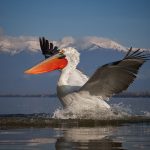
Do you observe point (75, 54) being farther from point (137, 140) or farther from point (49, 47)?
point (137, 140)

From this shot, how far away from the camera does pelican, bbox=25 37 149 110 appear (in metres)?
14.6

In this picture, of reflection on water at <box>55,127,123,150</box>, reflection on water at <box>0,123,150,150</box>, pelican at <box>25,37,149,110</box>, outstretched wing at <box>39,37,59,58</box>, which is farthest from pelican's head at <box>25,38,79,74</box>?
reflection on water at <box>55,127,123,150</box>

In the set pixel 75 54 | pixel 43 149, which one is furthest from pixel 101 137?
pixel 75 54

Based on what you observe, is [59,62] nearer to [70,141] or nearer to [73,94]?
[73,94]

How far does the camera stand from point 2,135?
33.7 ft

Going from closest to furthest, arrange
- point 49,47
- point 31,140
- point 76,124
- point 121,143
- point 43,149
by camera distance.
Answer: point 43,149
point 121,143
point 31,140
point 76,124
point 49,47

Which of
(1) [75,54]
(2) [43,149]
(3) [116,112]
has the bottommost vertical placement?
(2) [43,149]

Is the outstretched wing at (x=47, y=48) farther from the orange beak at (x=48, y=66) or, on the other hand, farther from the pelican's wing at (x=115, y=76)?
the pelican's wing at (x=115, y=76)

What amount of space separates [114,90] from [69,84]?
129 centimetres

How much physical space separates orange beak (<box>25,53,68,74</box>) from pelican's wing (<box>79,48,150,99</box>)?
1742mm

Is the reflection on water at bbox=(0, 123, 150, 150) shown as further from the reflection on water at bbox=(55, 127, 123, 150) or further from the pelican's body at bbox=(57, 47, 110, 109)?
the pelican's body at bbox=(57, 47, 110, 109)

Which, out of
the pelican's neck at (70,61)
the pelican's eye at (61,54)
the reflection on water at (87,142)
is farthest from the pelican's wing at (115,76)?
the reflection on water at (87,142)

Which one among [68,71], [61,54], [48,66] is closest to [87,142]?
[68,71]

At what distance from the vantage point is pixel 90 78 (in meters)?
14.5
